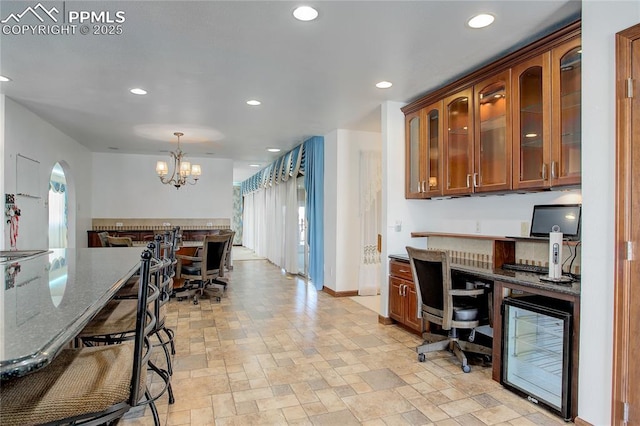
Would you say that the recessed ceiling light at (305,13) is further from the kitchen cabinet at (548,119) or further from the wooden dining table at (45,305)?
the wooden dining table at (45,305)

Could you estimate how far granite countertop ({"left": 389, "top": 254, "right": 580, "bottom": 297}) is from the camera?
240 cm

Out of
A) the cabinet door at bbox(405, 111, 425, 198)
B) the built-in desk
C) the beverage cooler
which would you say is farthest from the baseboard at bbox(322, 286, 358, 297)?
the beverage cooler

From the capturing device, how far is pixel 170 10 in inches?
96.0

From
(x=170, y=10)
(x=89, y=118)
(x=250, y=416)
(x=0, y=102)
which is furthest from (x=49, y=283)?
(x=89, y=118)

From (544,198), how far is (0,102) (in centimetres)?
580

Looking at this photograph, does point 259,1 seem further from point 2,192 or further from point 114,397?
point 2,192

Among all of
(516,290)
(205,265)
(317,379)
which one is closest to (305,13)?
(516,290)

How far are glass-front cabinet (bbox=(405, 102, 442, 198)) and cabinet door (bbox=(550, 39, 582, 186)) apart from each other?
1268mm

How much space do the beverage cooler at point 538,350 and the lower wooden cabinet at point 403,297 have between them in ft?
3.57

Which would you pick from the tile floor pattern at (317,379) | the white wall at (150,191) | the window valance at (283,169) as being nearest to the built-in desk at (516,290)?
the tile floor pattern at (317,379)

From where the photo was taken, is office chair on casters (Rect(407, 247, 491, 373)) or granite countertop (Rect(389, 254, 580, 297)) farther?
office chair on casters (Rect(407, 247, 491, 373))

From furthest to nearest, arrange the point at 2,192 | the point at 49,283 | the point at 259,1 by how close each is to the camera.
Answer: the point at 2,192, the point at 259,1, the point at 49,283

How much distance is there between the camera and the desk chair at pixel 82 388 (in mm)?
1158

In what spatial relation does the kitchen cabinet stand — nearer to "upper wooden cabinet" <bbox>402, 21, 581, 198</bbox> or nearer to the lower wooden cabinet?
"upper wooden cabinet" <bbox>402, 21, 581, 198</bbox>
